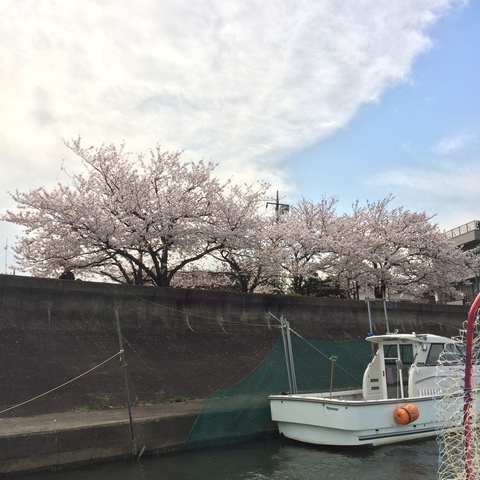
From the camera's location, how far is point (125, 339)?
47.5 ft

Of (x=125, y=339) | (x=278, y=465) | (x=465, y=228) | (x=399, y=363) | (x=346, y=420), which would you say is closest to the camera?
(x=278, y=465)

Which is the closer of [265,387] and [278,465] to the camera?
[278,465]

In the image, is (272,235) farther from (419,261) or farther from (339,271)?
(419,261)

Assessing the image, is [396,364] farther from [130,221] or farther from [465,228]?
[465,228]

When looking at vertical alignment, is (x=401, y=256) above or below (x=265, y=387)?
above

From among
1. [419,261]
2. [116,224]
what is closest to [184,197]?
[116,224]

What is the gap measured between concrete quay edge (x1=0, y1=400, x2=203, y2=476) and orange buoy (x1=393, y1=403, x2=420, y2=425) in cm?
444

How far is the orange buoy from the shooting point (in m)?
10.5

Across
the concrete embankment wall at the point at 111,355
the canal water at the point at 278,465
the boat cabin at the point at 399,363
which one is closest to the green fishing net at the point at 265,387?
the canal water at the point at 278,465

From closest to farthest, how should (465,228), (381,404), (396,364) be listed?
(381,404)
(396,364)
(465,228)

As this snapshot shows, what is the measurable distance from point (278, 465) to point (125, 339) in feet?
22.5

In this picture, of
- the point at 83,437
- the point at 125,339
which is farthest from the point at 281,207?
the point at 83,437

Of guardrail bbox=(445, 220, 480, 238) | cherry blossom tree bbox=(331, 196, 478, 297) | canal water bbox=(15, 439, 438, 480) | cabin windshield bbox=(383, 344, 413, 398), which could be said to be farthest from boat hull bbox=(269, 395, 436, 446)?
guardrail bbox=(445, 220, 480, 238)

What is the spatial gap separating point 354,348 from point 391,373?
1.84 m
